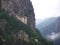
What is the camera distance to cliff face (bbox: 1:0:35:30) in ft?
81.2

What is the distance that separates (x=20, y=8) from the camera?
93.8 feet

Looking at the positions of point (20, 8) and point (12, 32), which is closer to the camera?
point (12, 32)

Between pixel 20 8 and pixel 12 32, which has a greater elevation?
pixel 20 8

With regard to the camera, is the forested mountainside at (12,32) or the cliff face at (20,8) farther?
the cliff face at (20,8)

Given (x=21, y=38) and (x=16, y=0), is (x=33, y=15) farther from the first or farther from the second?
(x=21, y=38)

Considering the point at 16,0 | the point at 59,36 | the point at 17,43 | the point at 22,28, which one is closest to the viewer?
the point at 59,36

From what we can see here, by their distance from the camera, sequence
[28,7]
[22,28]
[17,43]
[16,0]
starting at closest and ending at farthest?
[17,43], [22,28], [16,0], [28,7]

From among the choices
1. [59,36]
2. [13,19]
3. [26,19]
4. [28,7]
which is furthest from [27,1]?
[59,36]

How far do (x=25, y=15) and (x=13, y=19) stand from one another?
6592 mm

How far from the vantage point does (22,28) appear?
75.2 ft

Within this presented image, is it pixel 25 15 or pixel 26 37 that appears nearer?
pixel 26 37

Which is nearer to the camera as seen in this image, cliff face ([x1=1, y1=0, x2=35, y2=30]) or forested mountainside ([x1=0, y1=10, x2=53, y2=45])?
forested mountainside ([x1=0, y1=10, x2=53, y2=45])

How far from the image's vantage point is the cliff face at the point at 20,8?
24737 millimetres

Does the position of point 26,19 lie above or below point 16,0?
below
